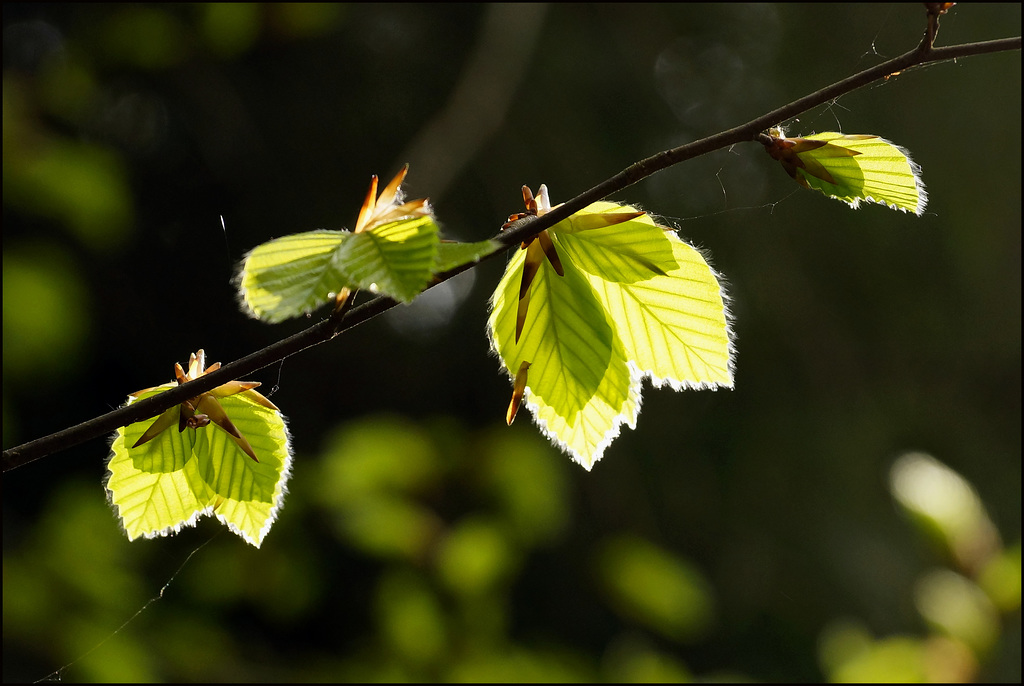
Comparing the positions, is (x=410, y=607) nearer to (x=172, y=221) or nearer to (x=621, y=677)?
(x=621, y=677)

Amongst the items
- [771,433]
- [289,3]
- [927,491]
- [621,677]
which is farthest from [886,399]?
[289,3]

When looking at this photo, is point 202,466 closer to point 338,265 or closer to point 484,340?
point 338,265

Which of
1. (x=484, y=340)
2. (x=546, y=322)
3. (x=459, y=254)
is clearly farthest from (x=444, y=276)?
(x=484, y=340)

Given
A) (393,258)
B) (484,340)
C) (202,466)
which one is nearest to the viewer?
(393,258)

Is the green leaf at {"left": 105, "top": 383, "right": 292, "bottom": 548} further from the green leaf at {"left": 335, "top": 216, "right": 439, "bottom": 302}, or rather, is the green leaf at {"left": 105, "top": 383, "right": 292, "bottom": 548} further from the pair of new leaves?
the green leaf at {"left": 335, "top": 216, "right": 439, "bottom": 302}

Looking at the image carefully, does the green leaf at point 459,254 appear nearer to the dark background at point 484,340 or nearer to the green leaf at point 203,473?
the green leaf at point 203,473

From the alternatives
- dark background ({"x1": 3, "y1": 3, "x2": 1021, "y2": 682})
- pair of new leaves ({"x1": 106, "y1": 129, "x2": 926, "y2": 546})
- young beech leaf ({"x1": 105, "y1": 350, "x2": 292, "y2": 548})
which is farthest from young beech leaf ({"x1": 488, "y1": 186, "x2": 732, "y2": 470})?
dark background ({"x1": 3, "y1": 3, "x2": 1021, "y2": 682})
